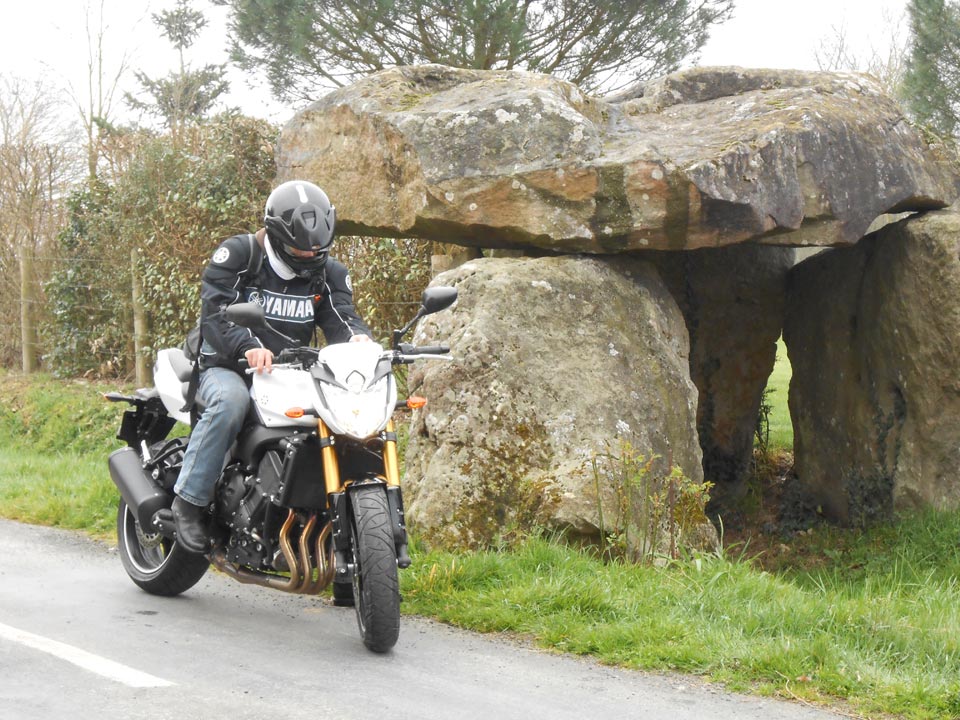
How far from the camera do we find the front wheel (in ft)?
14.6

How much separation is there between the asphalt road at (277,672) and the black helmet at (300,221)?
1668 mm

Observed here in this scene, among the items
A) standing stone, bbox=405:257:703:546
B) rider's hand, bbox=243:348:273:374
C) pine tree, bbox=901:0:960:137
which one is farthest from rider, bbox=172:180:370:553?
pine tree, bbox=901:0:960:137

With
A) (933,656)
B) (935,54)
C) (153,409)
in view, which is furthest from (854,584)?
(935,54)

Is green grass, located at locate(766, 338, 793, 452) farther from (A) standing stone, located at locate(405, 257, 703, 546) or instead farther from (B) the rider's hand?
(B) the rider's hand

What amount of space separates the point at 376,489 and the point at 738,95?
15.7 ft

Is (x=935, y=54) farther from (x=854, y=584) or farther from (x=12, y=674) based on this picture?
(x=12, y=674)

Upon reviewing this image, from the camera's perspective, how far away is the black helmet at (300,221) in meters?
5.10

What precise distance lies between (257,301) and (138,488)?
3.60ft

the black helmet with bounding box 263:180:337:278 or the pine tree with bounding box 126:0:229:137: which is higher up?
the pine tree with bounding box 126:0:229:137

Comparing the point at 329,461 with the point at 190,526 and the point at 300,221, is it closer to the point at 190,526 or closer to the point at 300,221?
the point at 190,526

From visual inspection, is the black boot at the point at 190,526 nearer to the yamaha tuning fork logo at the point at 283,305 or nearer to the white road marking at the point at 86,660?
the white road marking at the point at 86,660

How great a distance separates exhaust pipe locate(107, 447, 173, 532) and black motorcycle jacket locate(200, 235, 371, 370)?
0.68m

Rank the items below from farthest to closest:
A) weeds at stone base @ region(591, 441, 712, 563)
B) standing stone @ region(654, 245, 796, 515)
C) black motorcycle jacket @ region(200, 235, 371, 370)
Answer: standing stone @ region(654, 245, 796, 515)
weeds at stone base @ region(591, 441, 712, 563)
black motorcycle jacket @ region(200, 235, 371, 370)

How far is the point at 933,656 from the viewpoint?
15.3ft
